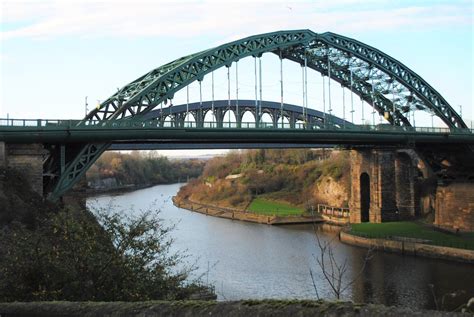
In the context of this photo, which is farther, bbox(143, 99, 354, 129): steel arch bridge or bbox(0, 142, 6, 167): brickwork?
bbox(143, 99, 354, 129): steel arch bridge

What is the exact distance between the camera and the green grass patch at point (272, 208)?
6979 cm

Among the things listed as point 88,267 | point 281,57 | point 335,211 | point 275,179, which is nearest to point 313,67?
point 281,57

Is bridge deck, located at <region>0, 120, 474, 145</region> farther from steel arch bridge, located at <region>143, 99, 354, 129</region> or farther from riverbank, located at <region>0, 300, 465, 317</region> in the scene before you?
riverbank, located at <region>0, 300, 465, 317</region>

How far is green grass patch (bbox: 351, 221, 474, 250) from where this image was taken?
42.8 meters

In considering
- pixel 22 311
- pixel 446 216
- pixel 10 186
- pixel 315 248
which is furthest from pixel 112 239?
pixel 446 216

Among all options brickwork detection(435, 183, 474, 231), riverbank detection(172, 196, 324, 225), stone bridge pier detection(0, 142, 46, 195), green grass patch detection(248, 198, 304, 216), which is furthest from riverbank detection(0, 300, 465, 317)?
green grass patch detection(248, 198, 304, 216)

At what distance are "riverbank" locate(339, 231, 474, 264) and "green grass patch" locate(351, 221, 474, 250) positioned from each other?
865 millimetres

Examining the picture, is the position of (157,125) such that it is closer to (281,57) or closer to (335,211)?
(281,57)

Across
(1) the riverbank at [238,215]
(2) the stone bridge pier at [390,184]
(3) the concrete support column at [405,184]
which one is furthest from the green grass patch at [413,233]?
(1) the riverbank at [238,215]

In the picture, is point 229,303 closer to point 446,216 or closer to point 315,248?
point 315,248

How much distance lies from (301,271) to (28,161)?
1874 centimetres

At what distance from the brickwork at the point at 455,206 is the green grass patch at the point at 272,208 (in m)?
19.6

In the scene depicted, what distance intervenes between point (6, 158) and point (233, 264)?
1775 centimetres

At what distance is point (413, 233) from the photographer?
47094mm
